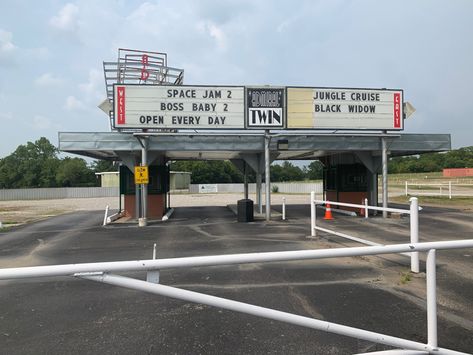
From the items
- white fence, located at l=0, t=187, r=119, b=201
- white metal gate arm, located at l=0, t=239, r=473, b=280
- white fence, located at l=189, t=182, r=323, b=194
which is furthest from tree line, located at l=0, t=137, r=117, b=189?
white metal gate arm, located at l=0, t=239, r=473, b=280

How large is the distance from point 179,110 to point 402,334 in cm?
1395

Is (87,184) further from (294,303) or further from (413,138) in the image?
(294,303)

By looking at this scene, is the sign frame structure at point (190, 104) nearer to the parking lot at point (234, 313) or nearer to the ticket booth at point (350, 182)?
the ticket booth at point (350, 182)

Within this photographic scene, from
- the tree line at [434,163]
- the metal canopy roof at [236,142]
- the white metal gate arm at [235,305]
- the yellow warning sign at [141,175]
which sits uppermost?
the tree line at [434,163]

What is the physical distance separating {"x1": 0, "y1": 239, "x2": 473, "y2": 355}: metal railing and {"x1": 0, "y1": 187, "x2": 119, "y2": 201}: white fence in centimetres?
5548

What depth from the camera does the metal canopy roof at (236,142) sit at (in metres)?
16.3

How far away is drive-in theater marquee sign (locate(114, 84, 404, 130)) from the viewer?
16422 mm

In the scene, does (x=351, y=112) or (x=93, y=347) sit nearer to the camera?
(x=93, y=347)

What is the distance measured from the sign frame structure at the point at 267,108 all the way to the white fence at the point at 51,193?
1680 inches

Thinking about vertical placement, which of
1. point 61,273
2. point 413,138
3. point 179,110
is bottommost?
point 61,273

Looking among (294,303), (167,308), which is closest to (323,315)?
(294,303)

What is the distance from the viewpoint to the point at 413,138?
18.2m

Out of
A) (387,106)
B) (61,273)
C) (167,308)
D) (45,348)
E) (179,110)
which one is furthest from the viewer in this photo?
(387,106)

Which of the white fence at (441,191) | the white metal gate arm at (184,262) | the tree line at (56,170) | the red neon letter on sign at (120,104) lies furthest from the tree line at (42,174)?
the white metal gate arm at (184,262)
